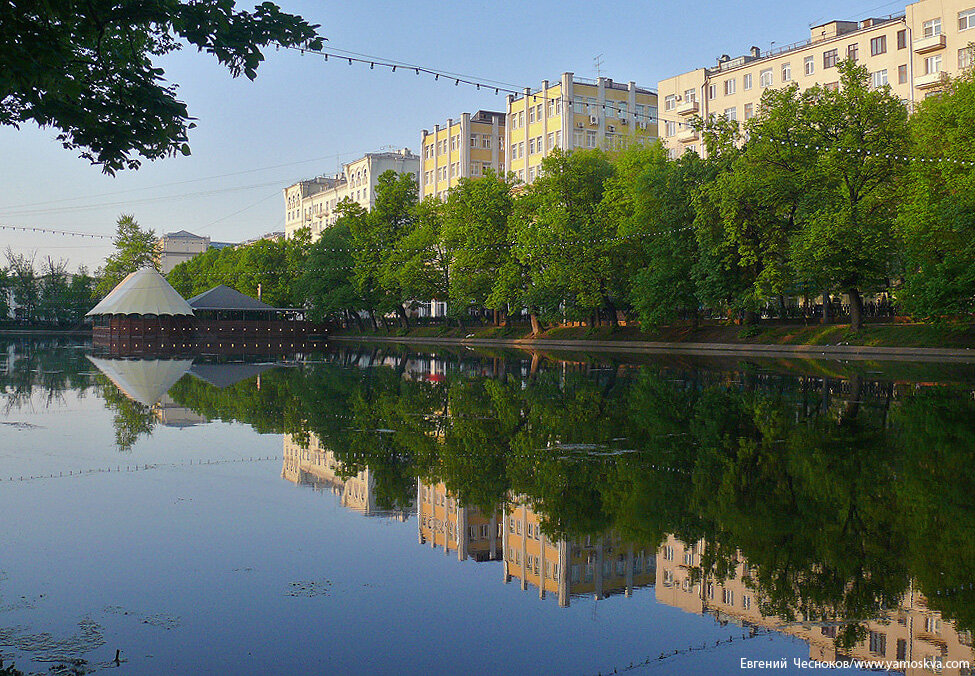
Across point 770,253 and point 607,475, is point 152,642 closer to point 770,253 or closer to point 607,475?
point 607,475

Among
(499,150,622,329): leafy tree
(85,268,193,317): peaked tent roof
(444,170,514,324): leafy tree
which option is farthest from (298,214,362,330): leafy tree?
(499,150,622,329): leafy tree

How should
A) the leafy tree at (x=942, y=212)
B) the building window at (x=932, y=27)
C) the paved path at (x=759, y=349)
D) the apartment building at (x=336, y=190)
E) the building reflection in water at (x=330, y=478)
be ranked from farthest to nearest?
the apartment building at (x=336, y=190), the building window at (x=932, y=27), the paved path at (x=759, y=349), the leafy tree at (x=942, y=212), the building reflection in water at (x=330, y=478)

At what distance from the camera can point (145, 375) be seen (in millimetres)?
30859

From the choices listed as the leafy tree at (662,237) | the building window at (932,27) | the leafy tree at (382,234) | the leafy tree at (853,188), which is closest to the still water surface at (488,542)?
the leafy tree at (853,188)

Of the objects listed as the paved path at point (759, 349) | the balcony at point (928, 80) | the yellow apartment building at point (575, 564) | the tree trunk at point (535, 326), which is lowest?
the yellow apartment building at point (575, 564)

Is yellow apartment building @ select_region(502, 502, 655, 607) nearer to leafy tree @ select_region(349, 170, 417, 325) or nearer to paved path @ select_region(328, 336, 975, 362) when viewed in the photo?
paved path @ select_region(328, 336, 975, 362)

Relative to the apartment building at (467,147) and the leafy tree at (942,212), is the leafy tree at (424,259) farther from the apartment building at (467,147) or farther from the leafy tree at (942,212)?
the leafy tree at (942,212)

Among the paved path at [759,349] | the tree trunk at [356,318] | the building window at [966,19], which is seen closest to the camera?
the paved path at [759,349]

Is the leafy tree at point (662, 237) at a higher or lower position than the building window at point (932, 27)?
lower

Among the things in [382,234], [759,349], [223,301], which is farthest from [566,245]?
[223,301]

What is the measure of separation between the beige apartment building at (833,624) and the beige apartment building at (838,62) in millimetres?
49578

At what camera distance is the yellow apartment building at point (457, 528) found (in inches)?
308

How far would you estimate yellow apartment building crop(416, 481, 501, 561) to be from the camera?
782 centimetres

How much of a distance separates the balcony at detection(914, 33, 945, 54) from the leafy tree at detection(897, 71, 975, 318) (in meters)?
21.3
